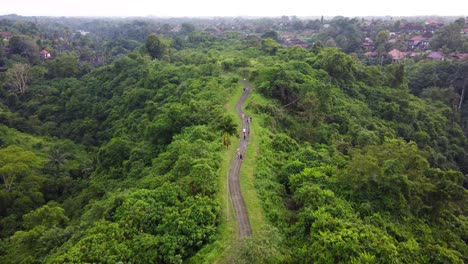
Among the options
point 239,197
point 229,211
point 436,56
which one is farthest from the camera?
point 436,56

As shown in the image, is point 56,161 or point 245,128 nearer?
point 245,128

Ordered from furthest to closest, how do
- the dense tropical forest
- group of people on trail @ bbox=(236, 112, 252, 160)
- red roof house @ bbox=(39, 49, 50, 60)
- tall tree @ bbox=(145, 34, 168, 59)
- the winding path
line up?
1. red roof house @ bbox=(39, 49, 50, 60)
2. tall tree @ bbox=(145, 34, 168, 59)
3. group of people on trail @ bbox=(236, 112, 252, 160)
4. the winding path
5. the dense tropical forest

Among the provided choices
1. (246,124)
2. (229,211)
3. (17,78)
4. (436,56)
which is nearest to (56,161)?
(246,124)

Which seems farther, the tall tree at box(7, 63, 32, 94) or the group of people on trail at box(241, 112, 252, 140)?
the tall tree at box(7, 63, 32, 94)

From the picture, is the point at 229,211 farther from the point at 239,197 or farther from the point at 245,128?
the point at 245,128

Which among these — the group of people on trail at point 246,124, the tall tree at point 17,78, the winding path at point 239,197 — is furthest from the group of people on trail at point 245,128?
the tall tree at point 17,78

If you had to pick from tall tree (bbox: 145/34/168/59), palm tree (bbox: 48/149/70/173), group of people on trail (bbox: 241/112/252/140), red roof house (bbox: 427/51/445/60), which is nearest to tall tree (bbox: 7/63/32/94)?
tall tree (bbox: 145/34/168/59)

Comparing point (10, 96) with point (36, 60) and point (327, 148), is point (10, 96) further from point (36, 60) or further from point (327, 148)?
point (327, 148)

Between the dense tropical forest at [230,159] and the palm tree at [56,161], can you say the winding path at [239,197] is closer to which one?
the dense tropical forest at [230,159]

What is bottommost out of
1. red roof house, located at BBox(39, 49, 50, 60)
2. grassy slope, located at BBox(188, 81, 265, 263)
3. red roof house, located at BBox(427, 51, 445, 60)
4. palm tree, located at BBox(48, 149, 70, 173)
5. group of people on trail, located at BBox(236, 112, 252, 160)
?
palm tree, located at BBox(48, 149, 70, 173)

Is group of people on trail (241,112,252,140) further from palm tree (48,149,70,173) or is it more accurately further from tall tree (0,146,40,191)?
tall tree (0,146,40,191)
